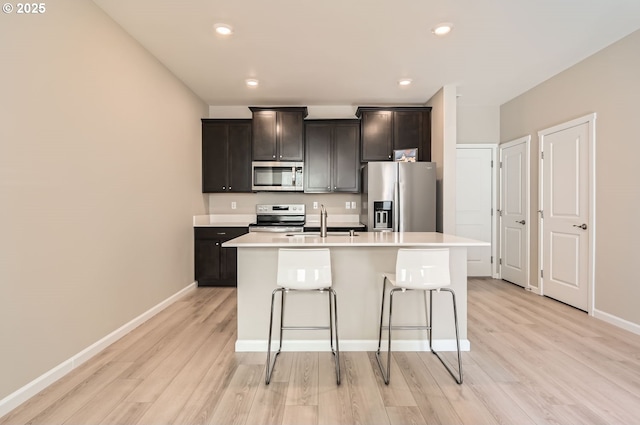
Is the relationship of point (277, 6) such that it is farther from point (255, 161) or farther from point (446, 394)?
point (446, 394)

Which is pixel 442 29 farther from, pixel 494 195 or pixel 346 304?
pixel 494 195

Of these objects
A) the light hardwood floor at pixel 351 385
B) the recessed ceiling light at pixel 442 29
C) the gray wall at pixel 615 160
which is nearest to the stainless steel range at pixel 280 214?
the light hardwood floor at pixel 351 385

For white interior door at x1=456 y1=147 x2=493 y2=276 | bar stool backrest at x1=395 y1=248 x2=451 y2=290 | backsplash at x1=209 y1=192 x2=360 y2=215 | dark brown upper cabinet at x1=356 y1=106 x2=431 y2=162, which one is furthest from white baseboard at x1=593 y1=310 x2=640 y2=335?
backsplash at x1=209 y1=192 x2=360 y2=215

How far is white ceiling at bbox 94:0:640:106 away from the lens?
2510 mm

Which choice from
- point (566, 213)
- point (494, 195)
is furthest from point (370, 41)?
point (494, 195)

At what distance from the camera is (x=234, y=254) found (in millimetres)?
4535

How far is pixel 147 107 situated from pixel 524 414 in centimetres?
404

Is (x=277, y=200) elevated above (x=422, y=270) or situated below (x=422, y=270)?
above

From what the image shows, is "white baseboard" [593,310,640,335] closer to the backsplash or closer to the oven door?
the backsplash

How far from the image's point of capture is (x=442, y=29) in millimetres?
2777

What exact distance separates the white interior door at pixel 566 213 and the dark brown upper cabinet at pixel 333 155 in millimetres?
2516

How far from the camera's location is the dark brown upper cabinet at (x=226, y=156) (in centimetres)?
478

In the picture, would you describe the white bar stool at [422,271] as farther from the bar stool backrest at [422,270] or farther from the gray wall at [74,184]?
the gray wall at [74,184]

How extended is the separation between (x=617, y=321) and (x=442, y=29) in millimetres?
3308
